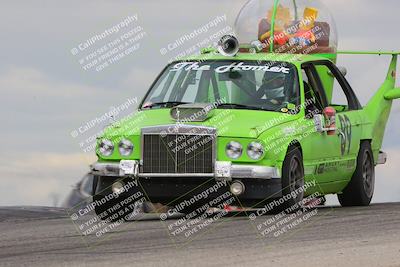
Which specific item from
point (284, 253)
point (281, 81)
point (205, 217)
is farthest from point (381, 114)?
point (284, 253)

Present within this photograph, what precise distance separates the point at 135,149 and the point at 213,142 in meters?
0.92

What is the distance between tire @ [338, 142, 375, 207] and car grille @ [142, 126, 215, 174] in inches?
142

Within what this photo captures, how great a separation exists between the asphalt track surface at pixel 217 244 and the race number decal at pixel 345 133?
1.98 meters

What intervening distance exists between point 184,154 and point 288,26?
5376mm

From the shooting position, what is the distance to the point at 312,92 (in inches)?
643

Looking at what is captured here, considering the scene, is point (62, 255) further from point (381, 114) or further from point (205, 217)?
point (381, 114)

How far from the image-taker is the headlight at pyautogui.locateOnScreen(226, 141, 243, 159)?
46.8 feet

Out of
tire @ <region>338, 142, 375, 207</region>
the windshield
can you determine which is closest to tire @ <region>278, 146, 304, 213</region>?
the windshield

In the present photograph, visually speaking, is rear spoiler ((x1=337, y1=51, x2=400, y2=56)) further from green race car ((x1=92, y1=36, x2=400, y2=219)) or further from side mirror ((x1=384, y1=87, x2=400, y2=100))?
green race car ((x1=92, y1=36, x2=400, y2=219))

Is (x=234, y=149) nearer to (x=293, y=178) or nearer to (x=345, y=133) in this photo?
(x=293, y=178)

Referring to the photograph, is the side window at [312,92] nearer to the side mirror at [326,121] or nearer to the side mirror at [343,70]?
the side mirror at [326,121]

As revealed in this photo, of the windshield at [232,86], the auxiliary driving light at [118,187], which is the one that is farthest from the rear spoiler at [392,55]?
the auxiliary driving light at [118,187]

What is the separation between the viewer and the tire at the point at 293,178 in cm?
1448

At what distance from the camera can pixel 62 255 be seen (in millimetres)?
10820
